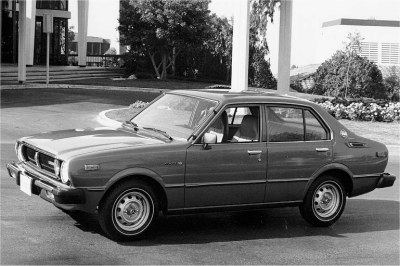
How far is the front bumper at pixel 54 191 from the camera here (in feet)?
20.6

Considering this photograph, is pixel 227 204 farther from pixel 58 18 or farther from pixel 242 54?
pixel 58 18

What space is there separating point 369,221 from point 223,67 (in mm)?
34221

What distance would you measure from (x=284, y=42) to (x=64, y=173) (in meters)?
19.9

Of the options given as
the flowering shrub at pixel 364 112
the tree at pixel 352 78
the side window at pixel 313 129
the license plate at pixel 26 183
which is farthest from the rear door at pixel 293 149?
the tree at pixel 352 78

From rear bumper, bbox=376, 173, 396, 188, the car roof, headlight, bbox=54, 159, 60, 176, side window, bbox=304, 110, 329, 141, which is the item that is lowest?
rear bumper, bbox=376, 173, 396, 188

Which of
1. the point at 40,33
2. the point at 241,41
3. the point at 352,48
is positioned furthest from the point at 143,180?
the point at 40,33

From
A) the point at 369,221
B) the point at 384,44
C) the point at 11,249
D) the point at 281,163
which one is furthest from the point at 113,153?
the point at 384,44

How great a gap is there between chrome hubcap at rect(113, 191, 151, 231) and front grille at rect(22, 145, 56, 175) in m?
0.80

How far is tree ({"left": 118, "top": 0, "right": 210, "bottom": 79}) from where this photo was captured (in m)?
37.5

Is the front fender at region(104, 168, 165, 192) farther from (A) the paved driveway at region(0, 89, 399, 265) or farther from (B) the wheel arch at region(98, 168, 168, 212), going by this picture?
(A) the paved driveway at region(0, 89, 399, 265)

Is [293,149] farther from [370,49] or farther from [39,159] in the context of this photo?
[370,49]

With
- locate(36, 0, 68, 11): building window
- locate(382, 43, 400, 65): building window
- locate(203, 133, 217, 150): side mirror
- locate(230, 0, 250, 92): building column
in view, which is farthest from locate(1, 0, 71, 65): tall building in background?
locate(203, 133, 217, 150): side mirror

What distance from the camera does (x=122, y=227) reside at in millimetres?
6656

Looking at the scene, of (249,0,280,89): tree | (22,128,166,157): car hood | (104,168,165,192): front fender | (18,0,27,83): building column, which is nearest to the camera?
(104,168,165,192): front fender
